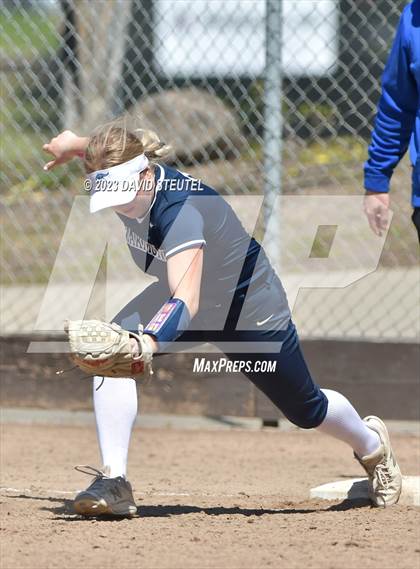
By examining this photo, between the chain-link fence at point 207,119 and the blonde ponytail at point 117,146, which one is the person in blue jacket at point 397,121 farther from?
the chain-link fence at point 207,119

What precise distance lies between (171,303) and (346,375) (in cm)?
273

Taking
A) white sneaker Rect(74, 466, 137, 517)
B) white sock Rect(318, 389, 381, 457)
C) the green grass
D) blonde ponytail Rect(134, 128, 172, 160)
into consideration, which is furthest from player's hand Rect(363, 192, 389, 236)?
the green grass

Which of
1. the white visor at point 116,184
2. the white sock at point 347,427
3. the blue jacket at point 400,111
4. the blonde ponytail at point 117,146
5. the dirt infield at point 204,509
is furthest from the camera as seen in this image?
the white sock at point 347,427

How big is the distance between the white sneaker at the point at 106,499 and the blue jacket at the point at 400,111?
1596mm

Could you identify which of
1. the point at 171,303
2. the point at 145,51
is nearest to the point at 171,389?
the point at 171,303

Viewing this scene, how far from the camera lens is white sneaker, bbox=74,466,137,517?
166 inches

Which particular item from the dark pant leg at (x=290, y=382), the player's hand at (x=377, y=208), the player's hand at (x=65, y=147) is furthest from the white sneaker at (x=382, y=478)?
the player's hand at (x=65, y=147)

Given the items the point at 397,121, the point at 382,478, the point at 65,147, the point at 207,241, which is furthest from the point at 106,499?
the point at 397,121

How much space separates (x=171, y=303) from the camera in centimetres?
386

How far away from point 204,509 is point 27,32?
5.06 m

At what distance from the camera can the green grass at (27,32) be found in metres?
7.62

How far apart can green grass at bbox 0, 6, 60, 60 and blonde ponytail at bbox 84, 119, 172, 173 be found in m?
3.49

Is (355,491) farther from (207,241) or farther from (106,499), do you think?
(207,241)

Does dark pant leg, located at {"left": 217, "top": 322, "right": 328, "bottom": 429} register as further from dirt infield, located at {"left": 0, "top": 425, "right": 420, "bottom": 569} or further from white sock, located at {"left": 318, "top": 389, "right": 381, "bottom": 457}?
dirt infield, located at {"left": 0, "top": 425, "right": 420, "bottom": 569}
